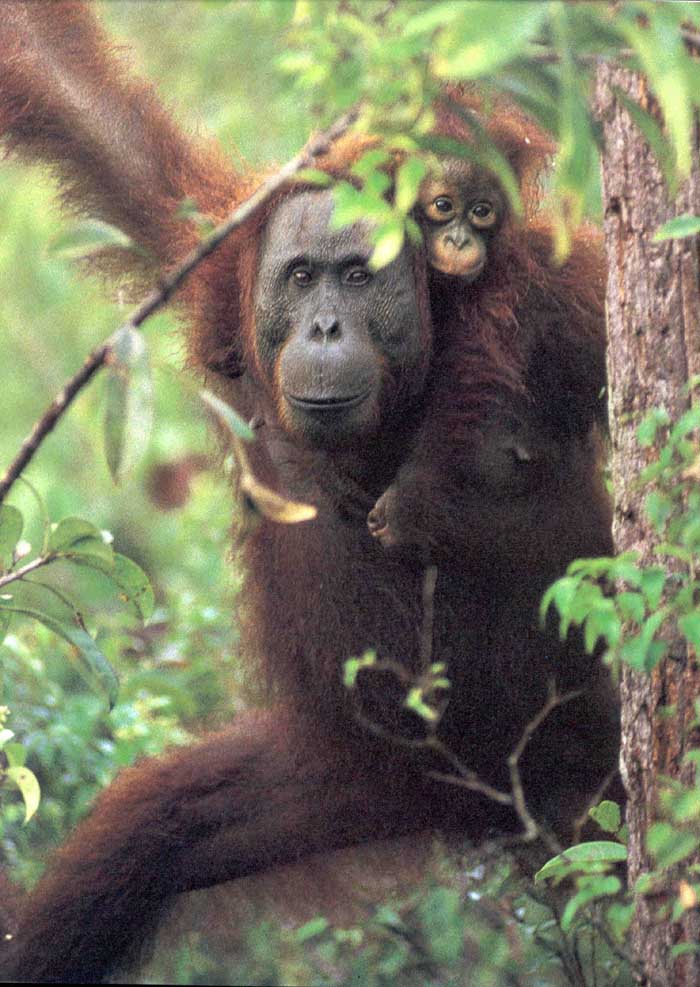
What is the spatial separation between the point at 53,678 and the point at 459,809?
7.75 ft

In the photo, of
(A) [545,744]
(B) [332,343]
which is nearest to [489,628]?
(A) [545,744]

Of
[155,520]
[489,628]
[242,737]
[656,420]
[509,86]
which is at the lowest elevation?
[155,520]

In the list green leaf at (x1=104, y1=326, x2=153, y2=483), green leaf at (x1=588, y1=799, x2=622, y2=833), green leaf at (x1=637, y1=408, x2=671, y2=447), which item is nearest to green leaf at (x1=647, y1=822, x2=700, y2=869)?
green leaf at (x1=588, y1=799, x2=622, y2=833)

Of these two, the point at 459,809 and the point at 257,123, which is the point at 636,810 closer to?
the point at 459,809

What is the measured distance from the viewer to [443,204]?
324 cm

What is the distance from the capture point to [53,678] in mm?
5723

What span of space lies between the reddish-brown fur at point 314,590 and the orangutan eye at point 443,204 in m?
0.22

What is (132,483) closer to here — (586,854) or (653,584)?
(586,854)

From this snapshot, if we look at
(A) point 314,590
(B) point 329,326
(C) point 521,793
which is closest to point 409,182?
(B) point 329,326

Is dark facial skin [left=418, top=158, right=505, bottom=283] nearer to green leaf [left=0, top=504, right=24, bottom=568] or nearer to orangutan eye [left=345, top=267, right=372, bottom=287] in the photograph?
orangutan eye [left=345, top=267, right=372, bottom=287]

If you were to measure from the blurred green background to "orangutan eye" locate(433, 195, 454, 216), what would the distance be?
1.22 metres

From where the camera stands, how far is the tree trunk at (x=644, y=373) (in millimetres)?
2555

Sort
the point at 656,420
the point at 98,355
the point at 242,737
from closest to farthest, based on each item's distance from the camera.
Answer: the point at 98,355, the point at 656,420, the point at 242,737

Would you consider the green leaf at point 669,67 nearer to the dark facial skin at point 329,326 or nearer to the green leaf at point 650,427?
the green leaf at point 650,427
